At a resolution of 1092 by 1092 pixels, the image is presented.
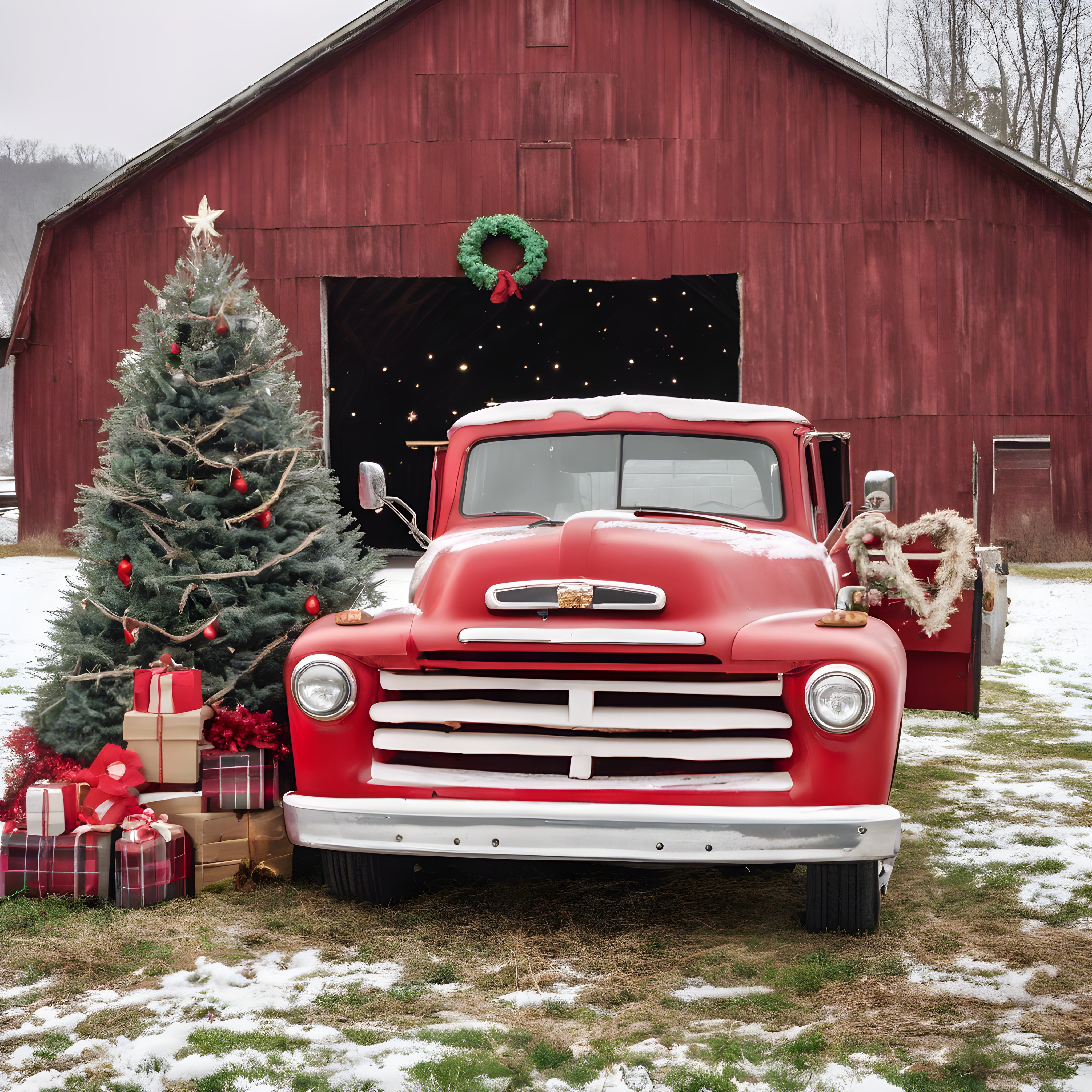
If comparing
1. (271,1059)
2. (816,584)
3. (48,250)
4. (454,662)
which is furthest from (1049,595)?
(48,250)

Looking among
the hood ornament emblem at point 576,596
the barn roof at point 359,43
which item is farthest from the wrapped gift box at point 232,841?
the barn roof at point 359,43

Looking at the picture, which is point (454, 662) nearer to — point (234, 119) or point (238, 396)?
point (238, 396)

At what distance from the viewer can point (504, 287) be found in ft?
48.2

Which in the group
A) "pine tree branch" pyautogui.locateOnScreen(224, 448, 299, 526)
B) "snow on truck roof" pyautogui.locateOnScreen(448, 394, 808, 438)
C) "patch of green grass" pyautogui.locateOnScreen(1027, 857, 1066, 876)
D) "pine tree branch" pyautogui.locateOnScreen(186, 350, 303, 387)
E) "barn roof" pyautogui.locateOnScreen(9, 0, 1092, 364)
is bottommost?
"patch of green grass" pyautogui.locateOnScreen(1027, 857, 1066, 876)

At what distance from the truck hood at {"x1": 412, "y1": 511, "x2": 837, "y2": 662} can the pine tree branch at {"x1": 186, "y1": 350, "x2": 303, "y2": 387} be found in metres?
1.62

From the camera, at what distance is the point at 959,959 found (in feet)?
11.7

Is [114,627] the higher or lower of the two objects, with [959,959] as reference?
higher

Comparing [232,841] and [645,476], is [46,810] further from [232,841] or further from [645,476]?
[645,476]

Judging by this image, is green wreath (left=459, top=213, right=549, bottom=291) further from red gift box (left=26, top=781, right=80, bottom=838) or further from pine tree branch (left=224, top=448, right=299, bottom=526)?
red gift box (left=26, top=781, right=80, bottom=838)

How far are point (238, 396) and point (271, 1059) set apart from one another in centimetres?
322

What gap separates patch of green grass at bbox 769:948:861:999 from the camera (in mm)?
3342

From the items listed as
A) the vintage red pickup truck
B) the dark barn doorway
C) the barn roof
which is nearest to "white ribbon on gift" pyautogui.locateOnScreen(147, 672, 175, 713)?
the vintage red pickup truck

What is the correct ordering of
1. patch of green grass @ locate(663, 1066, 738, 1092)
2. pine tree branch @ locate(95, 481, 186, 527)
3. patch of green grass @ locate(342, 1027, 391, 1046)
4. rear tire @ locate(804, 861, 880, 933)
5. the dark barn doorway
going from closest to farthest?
1. patch of green grass @ locate(663, 1066, 738, 1092)
2. patch of green grass @ locate(342, 1027, 391, 1046)
3. rear tire @ locate(804, 861, 880, 933)
4. pine tree branch @ locate(95, 481, 186, 527)
5. the dark barn doorway

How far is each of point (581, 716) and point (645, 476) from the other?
4.68 ft
